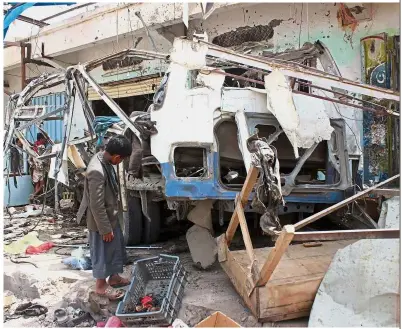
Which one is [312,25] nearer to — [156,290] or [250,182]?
[250,182]

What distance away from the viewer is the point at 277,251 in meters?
2.71

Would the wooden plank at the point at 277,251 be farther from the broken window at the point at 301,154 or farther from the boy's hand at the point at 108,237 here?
the broken window at the point at 301,154

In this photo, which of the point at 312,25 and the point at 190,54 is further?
the point at 312,25

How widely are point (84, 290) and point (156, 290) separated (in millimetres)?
666

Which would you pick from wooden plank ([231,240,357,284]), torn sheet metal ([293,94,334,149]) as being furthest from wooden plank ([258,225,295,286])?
torn sheet metal ([293,94,334,149])

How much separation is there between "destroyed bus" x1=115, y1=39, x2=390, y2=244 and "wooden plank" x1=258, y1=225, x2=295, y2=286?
1.15 metres

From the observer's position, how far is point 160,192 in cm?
462

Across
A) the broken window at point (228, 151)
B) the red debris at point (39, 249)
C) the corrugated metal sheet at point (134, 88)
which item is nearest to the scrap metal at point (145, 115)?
the broken window at point (228, 151)

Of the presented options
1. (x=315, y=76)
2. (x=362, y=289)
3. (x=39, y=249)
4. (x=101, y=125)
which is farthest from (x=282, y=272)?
(x=39, y=249)

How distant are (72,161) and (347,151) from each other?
3636 mm

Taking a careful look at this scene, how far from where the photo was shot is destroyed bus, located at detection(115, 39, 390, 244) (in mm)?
4074

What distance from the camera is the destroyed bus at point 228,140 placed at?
407cm

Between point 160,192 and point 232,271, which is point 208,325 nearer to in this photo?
point 232,271

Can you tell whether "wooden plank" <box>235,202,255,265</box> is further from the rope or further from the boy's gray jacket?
the rope
